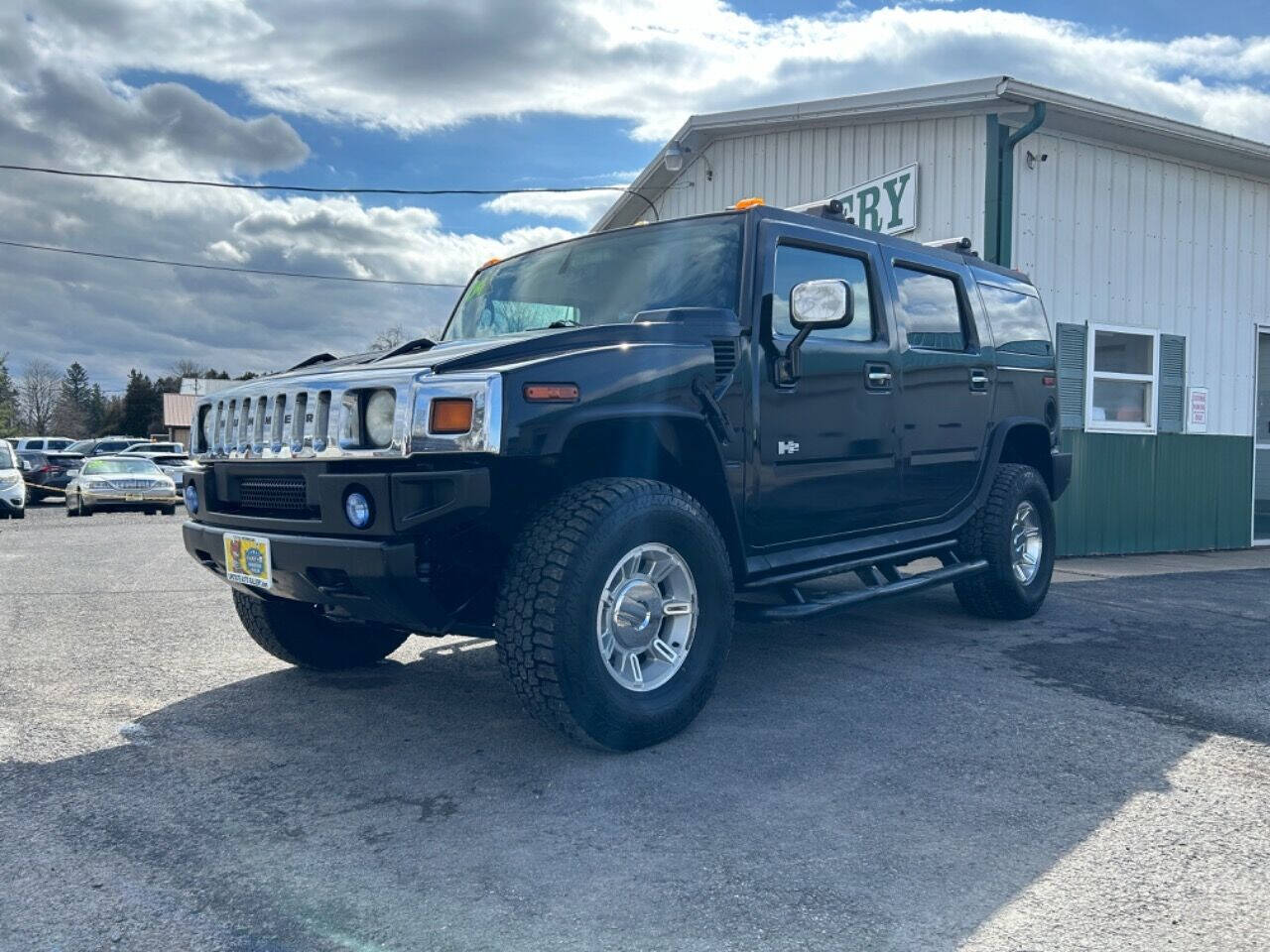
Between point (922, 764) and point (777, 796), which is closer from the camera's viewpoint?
point (777, 796)

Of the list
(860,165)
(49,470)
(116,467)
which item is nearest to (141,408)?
(49,470)

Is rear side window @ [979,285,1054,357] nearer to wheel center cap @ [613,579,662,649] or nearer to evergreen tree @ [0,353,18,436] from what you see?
wheel center cap @ [613,579,662,649]

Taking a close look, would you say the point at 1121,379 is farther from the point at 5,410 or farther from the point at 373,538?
the point at 5,410

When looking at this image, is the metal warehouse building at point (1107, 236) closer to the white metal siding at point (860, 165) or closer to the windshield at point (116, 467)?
the white metal siding at point (860, 165)

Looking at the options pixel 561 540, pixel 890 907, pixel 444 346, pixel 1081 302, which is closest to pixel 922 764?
pixel 890 907

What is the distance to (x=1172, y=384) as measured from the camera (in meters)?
10.6

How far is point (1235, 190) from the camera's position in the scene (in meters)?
11.1

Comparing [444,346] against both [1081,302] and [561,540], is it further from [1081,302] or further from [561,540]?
[1081,302]

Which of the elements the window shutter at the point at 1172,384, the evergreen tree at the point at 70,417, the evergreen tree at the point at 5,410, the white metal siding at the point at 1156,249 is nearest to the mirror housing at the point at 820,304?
the white metal siding at the point at 1156,249

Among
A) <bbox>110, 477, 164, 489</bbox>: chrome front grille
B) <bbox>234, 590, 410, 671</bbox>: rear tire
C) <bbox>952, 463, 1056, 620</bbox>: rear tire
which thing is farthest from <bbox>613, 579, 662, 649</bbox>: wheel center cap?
<bbox>110, 477, 164, 489</bbox>: chrome front grille

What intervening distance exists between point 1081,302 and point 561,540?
26.7 ft

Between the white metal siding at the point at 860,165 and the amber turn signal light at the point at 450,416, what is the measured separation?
23.5 feet

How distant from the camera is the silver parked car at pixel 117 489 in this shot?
19.1 m

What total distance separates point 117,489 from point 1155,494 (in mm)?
17060
